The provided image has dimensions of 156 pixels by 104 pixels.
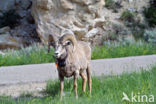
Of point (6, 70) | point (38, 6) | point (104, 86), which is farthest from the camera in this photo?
point (38, 6)

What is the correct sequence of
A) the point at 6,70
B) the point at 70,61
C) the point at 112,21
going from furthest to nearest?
the point at 112,21
the point at 6,70
the point at 70,61

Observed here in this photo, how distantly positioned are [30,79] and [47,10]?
4.07 meters

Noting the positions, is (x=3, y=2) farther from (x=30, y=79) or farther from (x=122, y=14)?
(x=30, y=79)

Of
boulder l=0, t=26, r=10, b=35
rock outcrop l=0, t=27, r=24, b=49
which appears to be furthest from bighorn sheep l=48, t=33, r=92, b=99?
boulder l=0, t=26, r=10, b=35

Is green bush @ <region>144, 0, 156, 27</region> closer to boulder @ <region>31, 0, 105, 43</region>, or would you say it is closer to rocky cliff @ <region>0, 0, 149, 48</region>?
rocky cliff @ <region>0, 0, 149, 48</region>

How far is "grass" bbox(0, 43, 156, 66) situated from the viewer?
8.41 m

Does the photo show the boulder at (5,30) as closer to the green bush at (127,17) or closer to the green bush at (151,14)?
the green bush at (127,17)

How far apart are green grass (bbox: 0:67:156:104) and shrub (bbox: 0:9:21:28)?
6.94 metres

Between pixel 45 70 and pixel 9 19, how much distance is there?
236 inches

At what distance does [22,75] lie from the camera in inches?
291

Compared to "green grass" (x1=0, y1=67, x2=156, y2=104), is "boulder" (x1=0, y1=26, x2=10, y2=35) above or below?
above

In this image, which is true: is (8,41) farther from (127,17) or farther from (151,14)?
(151,14)

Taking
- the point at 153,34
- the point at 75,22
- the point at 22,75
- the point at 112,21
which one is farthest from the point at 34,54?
the point at 112,21

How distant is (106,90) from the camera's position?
579 cm
